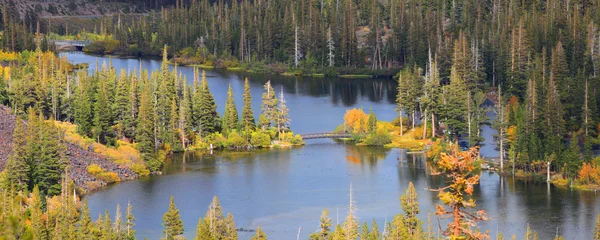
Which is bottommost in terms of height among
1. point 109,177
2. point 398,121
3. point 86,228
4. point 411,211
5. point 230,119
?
point 109,177

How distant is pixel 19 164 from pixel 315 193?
78.4ft

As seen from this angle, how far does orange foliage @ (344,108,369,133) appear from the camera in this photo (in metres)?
126

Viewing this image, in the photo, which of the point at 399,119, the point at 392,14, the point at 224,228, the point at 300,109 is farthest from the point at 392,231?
the point at 392,14

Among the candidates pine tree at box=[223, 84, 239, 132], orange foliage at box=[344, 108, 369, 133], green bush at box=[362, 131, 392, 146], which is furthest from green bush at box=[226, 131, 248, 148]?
green bush at box=[362, 131, 392, 146]

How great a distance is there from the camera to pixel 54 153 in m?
99.4

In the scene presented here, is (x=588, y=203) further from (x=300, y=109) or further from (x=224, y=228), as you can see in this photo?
(x=300, y=109)

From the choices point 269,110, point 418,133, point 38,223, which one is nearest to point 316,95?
point 269,110

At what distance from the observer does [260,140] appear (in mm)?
122438

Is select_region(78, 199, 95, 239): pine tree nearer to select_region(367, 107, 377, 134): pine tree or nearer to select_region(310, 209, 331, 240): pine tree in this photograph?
select_region(310, 209, 331, 240): pine tree

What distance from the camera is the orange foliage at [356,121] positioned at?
126000 millimetres

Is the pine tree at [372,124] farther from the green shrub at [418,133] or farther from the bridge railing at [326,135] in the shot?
the green shrub at [418,133]

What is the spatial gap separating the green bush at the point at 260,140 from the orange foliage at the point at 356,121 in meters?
9.30

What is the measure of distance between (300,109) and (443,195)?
110 meters

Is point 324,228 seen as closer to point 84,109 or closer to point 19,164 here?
point 19,164
